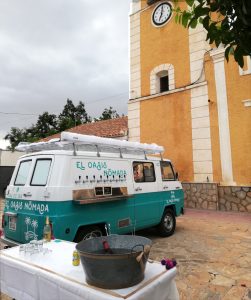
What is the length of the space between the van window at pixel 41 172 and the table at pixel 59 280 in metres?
2.21

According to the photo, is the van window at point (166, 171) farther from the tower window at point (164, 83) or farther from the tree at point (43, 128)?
the tree at point (43, 128)

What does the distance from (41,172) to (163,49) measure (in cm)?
1211

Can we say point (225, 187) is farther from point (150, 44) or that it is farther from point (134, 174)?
point (150, 44)

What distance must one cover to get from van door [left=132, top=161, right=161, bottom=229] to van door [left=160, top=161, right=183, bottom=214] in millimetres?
436

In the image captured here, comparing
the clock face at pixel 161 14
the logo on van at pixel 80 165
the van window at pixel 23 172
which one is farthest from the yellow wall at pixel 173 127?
the van window at pixel 23 172

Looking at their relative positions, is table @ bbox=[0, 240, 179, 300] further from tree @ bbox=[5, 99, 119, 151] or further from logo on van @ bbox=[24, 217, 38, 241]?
tree @ bbox=[5, 99, 119, 151]

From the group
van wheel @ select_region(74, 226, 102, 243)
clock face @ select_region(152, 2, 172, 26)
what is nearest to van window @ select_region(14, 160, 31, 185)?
van wheel @ select_region(74, 226, 102, 243)

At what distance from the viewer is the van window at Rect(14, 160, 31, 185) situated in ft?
18.1

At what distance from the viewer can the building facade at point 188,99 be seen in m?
12.2

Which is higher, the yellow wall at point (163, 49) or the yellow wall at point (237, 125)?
the yellow wall at point (163, 49)

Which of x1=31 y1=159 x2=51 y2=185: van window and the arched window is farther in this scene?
the arched window

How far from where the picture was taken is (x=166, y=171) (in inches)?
312

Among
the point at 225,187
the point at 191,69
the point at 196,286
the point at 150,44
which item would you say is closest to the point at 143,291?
the point at 196,286

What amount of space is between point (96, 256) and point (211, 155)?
450 inches
